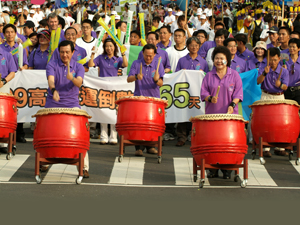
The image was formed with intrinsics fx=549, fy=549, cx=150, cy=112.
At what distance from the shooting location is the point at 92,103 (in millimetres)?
10953

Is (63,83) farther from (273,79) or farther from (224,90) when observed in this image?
(273,79)

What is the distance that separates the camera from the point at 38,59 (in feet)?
36.0

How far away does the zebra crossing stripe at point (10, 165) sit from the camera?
25.7ft

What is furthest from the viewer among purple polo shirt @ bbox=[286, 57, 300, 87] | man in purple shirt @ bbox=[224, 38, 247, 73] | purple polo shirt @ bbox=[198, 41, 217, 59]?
purple polo shirt @ bbox=[198, 41, 217, 59]

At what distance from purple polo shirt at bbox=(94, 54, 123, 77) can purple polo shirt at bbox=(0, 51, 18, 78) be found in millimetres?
1759

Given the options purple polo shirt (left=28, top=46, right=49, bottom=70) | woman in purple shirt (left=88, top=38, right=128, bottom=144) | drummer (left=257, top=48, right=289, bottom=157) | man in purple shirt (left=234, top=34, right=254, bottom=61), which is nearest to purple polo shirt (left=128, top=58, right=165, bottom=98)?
woman in purple shirt (left=88, top=38, right=128, bottom=144)

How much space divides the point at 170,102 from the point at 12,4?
71.3 feet

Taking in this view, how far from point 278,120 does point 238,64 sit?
2.40 meters

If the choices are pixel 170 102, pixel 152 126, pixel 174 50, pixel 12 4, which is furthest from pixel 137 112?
pixel 12 4

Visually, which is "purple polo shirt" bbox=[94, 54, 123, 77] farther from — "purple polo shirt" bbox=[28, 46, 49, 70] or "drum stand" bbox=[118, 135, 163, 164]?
"drum stand" bbox=[118, 135, 163, 164]

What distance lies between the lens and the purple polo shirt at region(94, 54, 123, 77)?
35.0 feet

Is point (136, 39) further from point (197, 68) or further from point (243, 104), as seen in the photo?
point (243, 104)

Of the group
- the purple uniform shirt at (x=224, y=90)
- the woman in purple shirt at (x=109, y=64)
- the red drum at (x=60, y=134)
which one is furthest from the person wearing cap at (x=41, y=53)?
the purple uniform shirt at (x=224, y=90)

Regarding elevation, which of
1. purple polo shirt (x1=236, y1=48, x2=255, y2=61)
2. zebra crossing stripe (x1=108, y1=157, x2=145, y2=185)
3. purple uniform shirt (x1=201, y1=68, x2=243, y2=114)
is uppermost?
purple polo shirt (x1=236, y1=48, x2=255, y2=61)
